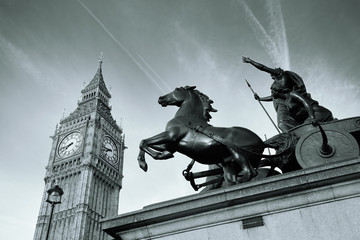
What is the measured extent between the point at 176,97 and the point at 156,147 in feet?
3.62

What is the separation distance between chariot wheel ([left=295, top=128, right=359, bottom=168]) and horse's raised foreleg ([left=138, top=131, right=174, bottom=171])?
187cm

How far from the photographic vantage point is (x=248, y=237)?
13.2 ft

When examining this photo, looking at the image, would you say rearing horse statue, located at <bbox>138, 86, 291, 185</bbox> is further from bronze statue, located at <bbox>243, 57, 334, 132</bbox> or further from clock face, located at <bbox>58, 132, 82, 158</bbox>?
clock face, located at <bbox>58, 132, 82, 158</bbox>

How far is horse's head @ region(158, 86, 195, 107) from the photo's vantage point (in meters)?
6.30

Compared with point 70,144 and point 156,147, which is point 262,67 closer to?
point 156,147

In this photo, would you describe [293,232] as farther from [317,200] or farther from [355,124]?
[355,124]

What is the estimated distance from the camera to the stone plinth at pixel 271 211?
387cm

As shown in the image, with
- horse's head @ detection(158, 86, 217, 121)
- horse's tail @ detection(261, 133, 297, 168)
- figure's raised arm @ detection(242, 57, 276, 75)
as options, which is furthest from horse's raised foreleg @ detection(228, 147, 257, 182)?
figure's raised arm @ detection(242, 57, 276, 75)

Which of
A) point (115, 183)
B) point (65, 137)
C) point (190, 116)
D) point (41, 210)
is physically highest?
point (65, 137)

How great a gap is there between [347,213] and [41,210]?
2143 inches

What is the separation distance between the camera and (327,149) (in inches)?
201

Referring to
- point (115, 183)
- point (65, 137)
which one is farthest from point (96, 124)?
point (115, 183)

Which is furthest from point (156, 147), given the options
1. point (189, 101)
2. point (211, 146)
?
point (189, 101)

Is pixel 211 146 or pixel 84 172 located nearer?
pixel 211 146
